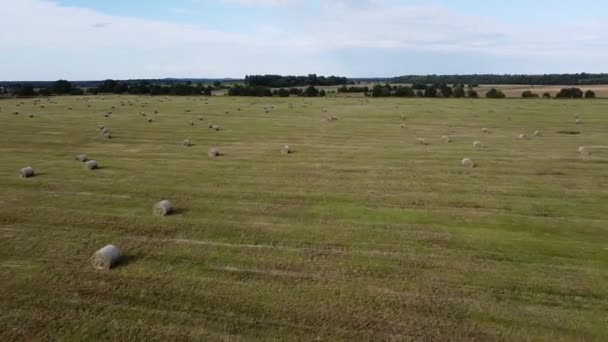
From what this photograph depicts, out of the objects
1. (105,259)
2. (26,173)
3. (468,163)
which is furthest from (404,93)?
(105,259)

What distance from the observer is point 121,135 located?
35.6 metres

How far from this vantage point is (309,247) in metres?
12.5

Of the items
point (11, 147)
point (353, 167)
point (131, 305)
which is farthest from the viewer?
point (11, 147)

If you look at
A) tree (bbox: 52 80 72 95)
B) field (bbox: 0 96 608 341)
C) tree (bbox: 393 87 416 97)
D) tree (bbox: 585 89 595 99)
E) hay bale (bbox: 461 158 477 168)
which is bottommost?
field (bbox: 0 96 608 341)

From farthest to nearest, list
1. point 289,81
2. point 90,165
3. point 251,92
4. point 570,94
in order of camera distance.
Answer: point 289,81 → point 251,92 → point 570,94 → point 90,165

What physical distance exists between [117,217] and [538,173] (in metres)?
18.7

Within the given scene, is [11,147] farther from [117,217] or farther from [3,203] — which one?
[117,217]

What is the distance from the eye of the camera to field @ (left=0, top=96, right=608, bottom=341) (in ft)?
29.1

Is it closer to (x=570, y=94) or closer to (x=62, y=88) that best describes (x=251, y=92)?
(x=62, y=88)

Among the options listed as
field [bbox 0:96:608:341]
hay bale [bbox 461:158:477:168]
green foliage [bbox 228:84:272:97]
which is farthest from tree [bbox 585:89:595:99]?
hay bale [bbox 461:158:477:168]

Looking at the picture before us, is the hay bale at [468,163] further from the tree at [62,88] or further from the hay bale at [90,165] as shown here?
the tree at [62,88]

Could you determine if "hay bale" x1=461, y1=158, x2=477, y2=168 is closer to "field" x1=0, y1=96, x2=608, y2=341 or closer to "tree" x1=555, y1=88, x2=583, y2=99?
"field" x1=0, y1=96, x2=608, y2=341

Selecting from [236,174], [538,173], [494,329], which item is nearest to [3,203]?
[236,174]

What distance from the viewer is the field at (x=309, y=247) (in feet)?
29.1
